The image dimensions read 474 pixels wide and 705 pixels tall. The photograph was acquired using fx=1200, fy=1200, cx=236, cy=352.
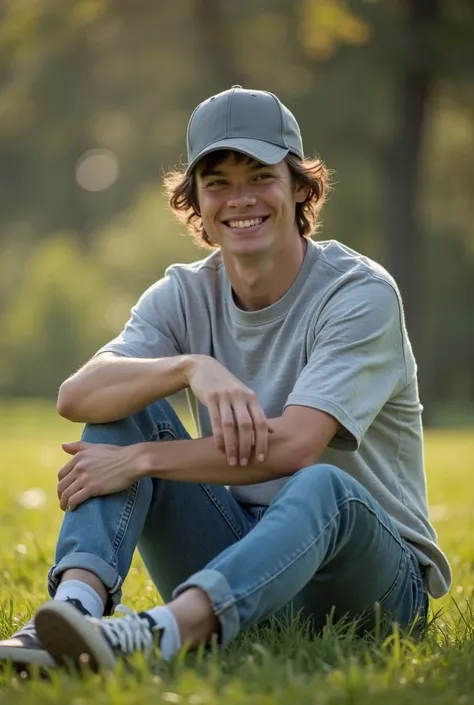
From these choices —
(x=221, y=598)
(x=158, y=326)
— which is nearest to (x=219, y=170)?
(x=158, y=326)

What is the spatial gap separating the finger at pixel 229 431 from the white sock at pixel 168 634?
1.80 ft

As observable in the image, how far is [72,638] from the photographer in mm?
2492

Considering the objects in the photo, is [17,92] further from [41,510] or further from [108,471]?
[108,471]

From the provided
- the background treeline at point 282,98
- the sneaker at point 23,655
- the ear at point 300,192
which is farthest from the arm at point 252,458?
the background treeline at point 282,98

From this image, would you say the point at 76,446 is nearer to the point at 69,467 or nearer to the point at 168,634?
the point at 69,467

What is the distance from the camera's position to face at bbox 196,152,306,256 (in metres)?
3.52

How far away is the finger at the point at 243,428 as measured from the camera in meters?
3.03

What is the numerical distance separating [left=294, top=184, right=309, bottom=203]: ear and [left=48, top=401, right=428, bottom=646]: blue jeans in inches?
31.6

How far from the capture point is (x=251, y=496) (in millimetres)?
3504

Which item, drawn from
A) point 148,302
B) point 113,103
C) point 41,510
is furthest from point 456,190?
point 148,302

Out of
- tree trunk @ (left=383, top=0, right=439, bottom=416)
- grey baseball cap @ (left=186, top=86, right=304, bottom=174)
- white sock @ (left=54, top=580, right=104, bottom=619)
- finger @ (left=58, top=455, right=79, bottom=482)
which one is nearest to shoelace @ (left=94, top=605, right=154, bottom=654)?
white sock @ (left=54, top=580, right=104, bottom=619)

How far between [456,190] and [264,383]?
55.3ft

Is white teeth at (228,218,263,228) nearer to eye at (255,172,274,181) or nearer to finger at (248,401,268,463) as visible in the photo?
Answer: eye at (255,172,274,181)

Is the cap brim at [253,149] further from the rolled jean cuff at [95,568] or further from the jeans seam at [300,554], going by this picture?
the rolled jean cuff at [95,568]
